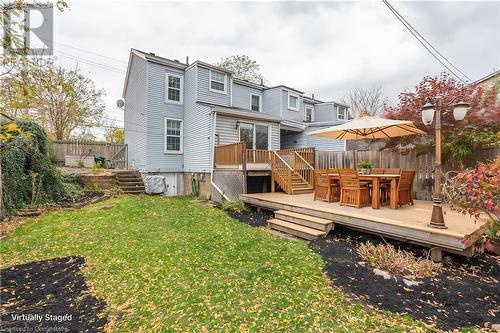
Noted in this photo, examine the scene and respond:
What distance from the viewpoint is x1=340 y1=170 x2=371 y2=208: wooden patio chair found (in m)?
6.14

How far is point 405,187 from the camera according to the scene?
6.25 m

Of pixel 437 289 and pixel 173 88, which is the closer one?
pixel 437 289

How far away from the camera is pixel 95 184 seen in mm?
10961

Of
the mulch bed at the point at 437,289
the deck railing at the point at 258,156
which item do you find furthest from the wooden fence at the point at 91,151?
the mulch bed at the point at 437,289

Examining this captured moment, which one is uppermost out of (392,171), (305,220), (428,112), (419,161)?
(428,112)

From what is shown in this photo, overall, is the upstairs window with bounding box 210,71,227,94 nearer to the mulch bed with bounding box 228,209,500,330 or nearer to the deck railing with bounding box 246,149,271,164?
the deck railing with bounding box 246,149,271,164

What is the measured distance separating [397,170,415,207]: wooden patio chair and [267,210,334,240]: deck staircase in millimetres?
2092

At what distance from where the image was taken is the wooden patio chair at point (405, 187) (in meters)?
6.00

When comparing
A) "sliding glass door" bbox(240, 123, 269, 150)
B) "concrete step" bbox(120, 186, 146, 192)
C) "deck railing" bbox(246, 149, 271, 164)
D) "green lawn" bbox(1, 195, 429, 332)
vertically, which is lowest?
"green lawn" bbox(1, 195, 429, 332)

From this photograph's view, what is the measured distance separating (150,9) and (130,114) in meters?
7.20

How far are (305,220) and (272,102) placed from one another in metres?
12.7

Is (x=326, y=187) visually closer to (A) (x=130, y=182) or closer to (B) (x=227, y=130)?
(B) (x=227, y=130)

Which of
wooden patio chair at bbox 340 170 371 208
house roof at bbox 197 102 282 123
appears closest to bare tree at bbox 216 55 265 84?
house roof at bbox 197 102 282 123

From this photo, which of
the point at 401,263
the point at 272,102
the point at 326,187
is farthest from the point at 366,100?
the point at 401,263
